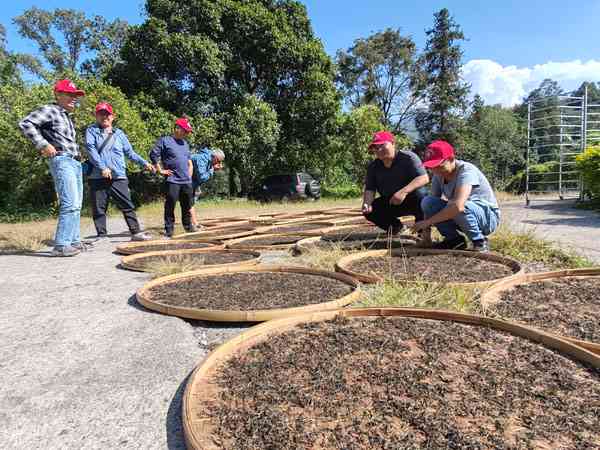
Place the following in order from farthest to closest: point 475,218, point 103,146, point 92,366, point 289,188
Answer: point 289,188 < point 103,146 < point 475,218 < point 92,366

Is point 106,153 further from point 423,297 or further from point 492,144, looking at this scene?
point 492,144

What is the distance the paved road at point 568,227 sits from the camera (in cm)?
359

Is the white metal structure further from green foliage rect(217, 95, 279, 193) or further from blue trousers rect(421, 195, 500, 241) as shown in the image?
green foliage rect(217, 95, 279, 193)

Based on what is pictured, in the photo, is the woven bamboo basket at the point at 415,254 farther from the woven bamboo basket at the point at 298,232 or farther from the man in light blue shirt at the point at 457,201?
the woven bamboo basket at the point at 298,232

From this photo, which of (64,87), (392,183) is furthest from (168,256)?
(392,183)

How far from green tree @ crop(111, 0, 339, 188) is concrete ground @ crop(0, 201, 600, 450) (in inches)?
483

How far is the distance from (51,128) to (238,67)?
12.4 metres

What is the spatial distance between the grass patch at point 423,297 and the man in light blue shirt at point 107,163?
3184 millimetres

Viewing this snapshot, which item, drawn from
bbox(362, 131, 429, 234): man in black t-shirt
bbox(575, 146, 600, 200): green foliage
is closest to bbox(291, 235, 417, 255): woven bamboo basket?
bbox(362, 131, 429, 234): man in black t-shirt

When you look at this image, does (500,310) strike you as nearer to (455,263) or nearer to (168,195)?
(455,263)

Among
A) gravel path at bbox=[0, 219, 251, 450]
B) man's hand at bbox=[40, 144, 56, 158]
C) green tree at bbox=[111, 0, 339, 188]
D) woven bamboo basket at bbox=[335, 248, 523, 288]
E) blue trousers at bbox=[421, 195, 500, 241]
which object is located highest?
green tree at bbox=[111, 0, 339, 188]

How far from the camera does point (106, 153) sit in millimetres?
4406

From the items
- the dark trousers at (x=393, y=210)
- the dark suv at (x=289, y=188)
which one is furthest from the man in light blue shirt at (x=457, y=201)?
the dark suv at (x=289, y=188)

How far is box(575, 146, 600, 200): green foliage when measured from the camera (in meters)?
6.64
